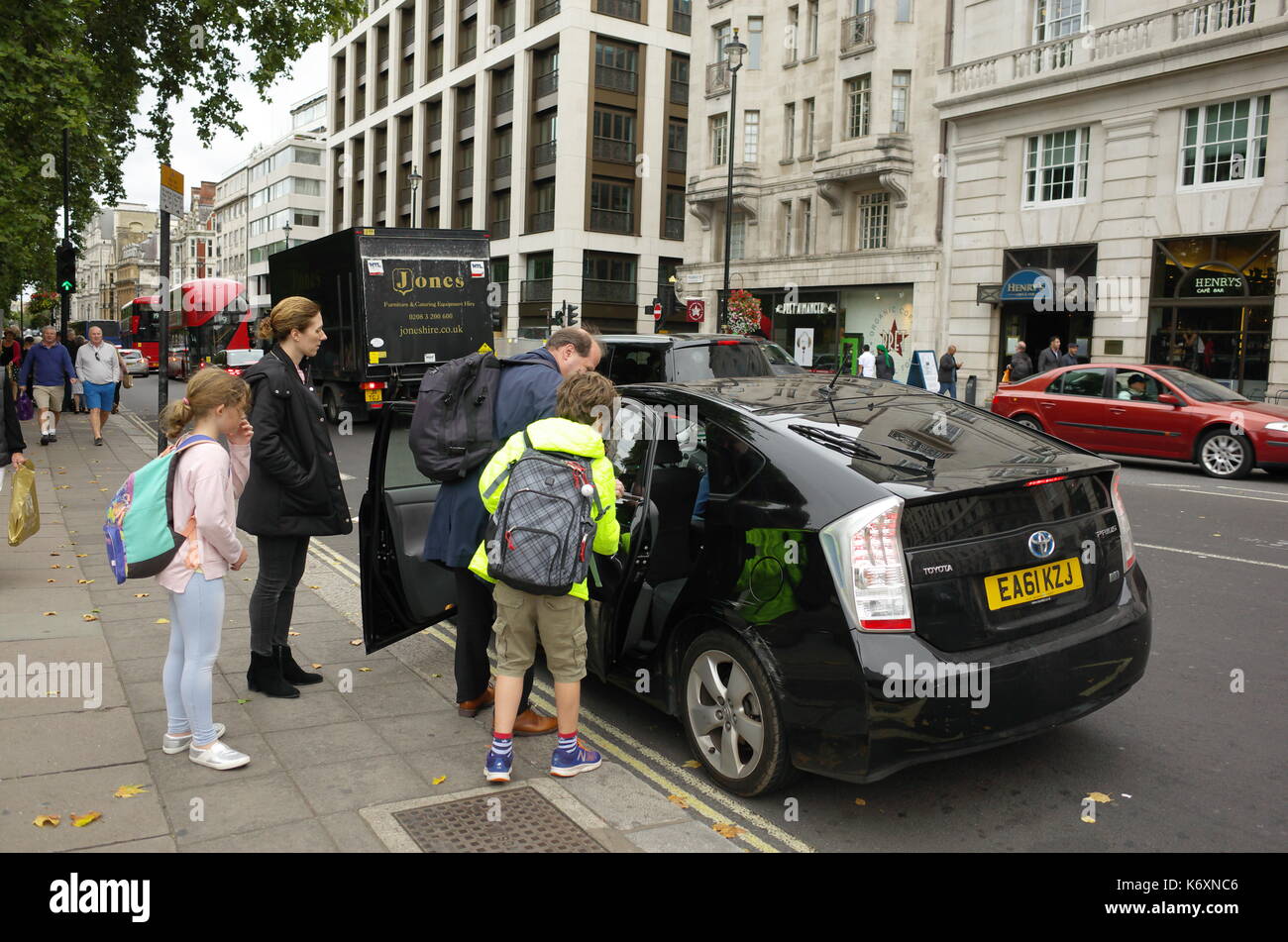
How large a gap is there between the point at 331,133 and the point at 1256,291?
2494 inches

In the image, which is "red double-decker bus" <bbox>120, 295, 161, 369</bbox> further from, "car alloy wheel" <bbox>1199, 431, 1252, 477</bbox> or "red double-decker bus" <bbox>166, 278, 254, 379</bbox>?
"car alloy wheel" <bbox>1199, 431, 1252, 477</bbox>

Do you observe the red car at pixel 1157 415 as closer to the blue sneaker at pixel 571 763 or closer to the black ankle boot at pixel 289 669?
the blue sneaker at pixel 571 763

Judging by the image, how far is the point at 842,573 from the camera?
3611mm

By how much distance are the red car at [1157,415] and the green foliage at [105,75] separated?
1434 cm

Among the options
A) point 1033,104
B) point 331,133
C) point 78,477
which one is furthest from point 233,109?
point 331,133

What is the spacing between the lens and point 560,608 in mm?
4109

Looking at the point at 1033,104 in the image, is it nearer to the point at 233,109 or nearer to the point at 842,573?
the point at 233,109

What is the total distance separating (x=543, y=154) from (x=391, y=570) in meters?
46.6

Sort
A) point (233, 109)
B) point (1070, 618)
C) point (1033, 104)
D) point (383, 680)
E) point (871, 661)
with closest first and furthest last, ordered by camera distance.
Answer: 1. point (871, 661)
2. point (1070, 618)
3. point (383, 680)
4. point (233, 109)
5. point (1033, 104)

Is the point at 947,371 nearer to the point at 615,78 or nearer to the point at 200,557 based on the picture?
the point at 200,557

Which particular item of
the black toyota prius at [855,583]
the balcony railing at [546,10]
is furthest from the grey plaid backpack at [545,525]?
the balcony railing at [546,10]

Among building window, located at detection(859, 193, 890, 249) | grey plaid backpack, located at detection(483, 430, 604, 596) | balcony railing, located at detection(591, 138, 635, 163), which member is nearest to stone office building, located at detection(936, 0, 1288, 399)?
building window, located at detection(859, 193, 890, 249)

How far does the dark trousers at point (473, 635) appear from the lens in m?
4.77

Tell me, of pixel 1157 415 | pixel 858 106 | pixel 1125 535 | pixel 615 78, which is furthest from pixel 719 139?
pixel 1125 535
